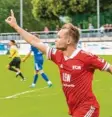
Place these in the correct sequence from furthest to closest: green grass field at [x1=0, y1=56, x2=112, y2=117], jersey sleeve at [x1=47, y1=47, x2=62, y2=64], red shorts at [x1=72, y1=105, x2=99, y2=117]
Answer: green grass field at [x1=0, y1=56, x2=112, y2=117]
jersey sleeve at [x1=47, y1=47, x2=62, y2=64]
red shorts at [x1=72, y1=105, x2=99, y2=117]

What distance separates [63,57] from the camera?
6.96 meters

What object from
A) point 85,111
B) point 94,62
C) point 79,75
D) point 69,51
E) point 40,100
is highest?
point 69,51

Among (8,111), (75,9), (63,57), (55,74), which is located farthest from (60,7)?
(63,57)

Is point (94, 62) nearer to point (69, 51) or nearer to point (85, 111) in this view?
point (69, 51)

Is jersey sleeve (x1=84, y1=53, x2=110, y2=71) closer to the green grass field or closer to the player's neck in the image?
the player's neck

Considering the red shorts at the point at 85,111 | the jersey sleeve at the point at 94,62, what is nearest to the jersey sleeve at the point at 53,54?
the jersey sleeve at the point at 94,62

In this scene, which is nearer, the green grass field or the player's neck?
the player's neck

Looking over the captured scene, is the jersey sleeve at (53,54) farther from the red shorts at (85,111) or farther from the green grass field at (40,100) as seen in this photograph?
the green grass field at (40,100)

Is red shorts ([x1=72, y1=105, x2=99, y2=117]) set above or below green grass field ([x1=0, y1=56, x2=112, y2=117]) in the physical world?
above

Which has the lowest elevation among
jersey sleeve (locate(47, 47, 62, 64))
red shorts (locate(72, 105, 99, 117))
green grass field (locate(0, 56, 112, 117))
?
green grass field (locate(0, 56, 112, 117))

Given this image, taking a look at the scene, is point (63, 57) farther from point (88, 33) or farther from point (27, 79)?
point (88, 33)

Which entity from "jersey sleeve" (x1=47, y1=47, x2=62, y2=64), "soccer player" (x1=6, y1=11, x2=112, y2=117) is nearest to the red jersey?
"soccer player" (x1=6, y1=11, x2=112, y2=117)

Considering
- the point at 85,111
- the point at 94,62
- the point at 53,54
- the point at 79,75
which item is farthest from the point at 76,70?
the point at 85,111

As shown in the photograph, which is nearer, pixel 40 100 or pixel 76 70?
pixel 76 70
